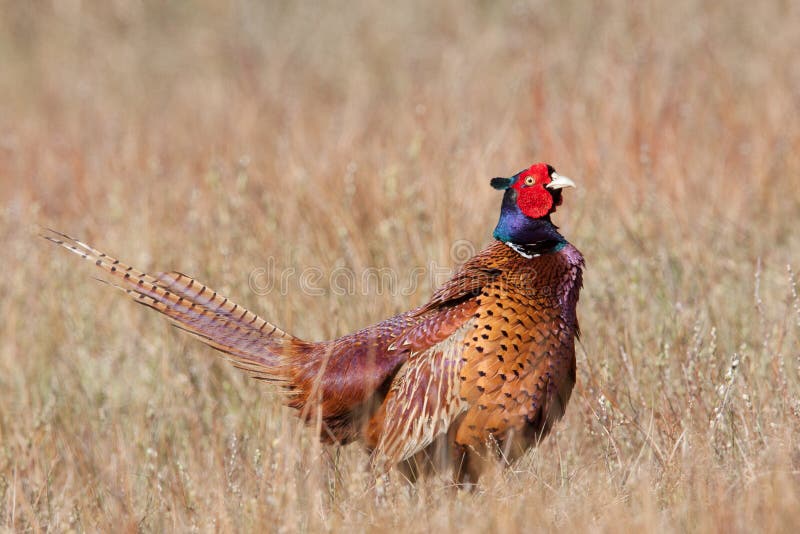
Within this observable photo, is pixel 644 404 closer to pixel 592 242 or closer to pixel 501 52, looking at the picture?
pixel 592 242

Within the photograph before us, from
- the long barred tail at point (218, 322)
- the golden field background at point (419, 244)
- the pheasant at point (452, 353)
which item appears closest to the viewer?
the golden field background at point (419, 244)

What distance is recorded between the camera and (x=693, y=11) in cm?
725

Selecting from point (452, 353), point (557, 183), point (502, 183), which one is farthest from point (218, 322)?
point (557, 183)

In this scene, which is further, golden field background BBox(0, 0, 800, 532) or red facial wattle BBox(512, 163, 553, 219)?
red facial wattle BBox(512, 163, 553, 219)

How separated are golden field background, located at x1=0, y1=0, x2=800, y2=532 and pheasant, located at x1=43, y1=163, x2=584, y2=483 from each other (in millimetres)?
144

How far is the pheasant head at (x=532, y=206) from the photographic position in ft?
10.6

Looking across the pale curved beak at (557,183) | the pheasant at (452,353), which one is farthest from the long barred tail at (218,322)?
the pale curved beak at (557,183)

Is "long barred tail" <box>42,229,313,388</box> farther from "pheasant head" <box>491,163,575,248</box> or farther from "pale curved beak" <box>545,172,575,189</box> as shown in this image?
"pale curved beak" <box>545,172,575,189</box>

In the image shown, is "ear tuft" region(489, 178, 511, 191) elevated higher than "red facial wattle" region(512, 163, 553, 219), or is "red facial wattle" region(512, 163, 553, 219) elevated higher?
"ear tuft" region(489, 178, 511, 191)

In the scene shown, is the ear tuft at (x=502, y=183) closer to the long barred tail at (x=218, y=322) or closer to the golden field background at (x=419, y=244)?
the golden field background at (x=419, y=244)

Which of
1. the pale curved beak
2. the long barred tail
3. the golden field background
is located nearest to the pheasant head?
the pale curved beak

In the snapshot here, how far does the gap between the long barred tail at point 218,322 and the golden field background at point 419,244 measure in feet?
0.83

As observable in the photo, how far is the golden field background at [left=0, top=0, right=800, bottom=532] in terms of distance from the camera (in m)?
2.80

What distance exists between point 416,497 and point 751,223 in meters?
2.77
